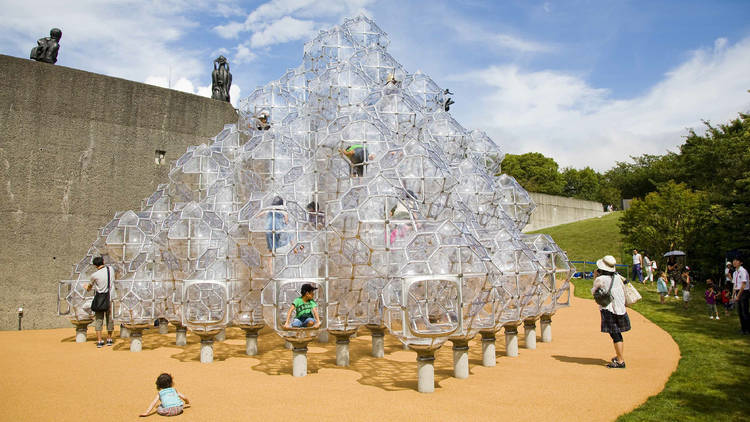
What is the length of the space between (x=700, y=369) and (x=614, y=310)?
1.62m

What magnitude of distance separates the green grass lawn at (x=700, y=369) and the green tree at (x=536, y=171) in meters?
55.6

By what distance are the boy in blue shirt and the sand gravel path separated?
864 mm

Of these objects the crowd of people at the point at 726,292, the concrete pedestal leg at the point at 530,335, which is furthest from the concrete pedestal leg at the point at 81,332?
the crowd of people at the point at 726,292

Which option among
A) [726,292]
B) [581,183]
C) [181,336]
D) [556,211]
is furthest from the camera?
[581,183]

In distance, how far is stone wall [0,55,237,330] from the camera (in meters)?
14.5

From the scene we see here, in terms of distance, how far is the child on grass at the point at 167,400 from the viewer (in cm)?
591

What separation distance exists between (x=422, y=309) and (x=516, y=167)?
2725 inches

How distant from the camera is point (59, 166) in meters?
15.2

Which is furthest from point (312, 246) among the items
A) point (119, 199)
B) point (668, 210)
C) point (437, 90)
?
point (668, 210)

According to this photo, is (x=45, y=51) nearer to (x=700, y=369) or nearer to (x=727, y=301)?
(x=700, y=369)

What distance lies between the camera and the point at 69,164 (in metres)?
15.4

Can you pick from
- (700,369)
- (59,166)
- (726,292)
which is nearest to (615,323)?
(700,369)

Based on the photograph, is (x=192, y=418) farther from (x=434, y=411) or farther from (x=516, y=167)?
(x=516, y=167)

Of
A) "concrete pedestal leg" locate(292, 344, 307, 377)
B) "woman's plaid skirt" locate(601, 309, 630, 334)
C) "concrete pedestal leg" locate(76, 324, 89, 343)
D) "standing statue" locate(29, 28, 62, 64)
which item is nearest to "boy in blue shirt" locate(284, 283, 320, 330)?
"concrete pedestal leg" locate(292, 344, 307, 377)
